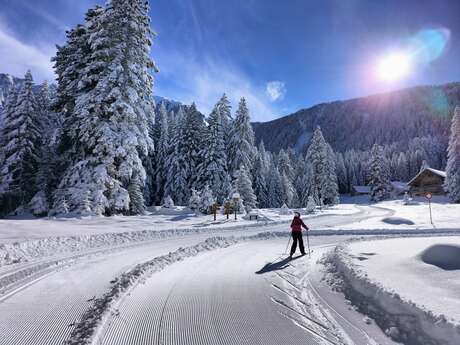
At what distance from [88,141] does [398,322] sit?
68.3 ft

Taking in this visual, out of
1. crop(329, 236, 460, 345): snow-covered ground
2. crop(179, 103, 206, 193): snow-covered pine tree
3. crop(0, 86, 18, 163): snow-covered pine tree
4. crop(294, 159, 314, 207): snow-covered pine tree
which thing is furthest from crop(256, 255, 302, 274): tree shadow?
crop(294, 159, 314, 207): snow-covered pine tree

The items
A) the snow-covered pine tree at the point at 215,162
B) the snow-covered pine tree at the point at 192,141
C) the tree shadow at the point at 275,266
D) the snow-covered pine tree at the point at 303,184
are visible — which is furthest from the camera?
the snow-covered pine tree at the point at 303,184

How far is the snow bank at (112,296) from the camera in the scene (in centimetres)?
486

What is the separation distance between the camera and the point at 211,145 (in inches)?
1682

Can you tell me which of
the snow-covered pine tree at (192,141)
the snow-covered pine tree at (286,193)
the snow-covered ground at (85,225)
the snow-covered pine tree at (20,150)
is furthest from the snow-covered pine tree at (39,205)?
the snow-covered pine tree at (286,193)

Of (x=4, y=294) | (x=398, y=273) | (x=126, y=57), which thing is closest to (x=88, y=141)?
(x=126, y=57)

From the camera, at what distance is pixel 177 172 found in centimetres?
4562

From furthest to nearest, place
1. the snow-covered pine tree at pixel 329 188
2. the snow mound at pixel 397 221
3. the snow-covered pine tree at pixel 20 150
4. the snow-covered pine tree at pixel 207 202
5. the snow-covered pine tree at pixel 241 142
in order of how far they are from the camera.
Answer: the snow-covered pine tree at pixel 329 188 < the snow-covered pine tree at pixel 241 142 < the snow-covered pine tree at pixel 207 202 < the snow-covered pine tree at pixel 20 150 < the snow mound at pixel 397 221

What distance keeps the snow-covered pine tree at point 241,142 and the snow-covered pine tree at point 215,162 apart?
1.21m

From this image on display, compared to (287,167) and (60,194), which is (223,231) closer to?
(60,194)

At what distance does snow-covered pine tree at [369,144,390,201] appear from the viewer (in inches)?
2682

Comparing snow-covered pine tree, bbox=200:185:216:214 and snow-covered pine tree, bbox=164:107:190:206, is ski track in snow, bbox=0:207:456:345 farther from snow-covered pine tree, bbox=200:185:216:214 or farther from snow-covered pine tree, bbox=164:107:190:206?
snow-covered pine tree, bbox=164:107:190:206

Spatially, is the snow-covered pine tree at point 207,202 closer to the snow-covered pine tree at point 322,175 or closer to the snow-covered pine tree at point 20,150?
the snow-covered pine tree at point 20,150

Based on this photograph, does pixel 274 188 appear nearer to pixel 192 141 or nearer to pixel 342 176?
pixel 192 141
